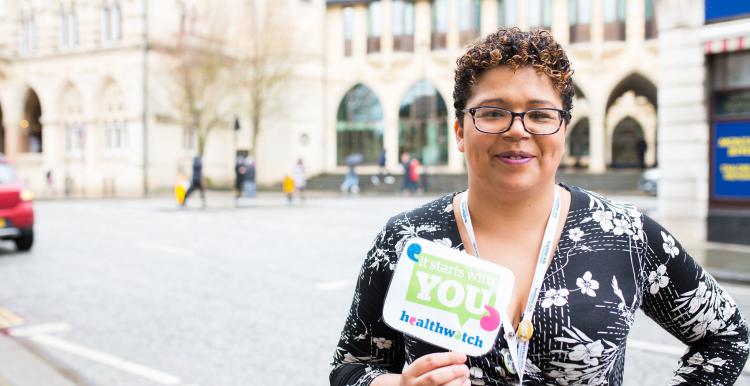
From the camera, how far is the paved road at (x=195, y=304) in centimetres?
520

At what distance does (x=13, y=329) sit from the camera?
6.41m

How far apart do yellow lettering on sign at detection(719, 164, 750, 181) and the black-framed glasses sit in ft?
39.5

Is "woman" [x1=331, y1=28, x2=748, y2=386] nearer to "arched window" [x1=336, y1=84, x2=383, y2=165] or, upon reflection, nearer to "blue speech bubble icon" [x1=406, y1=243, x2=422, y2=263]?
"blue speech bubble icon" [x1=406, y1=243, x2=422, y2=263]

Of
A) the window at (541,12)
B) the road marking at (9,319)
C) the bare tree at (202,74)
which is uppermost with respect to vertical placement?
the window at (541,12)

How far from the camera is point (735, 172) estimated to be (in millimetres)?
12234

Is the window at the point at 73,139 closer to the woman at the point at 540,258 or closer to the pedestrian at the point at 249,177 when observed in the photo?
the pedestrian at the point at 249,177

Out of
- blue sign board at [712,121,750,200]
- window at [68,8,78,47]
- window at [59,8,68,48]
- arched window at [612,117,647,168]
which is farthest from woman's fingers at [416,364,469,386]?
arched window at [612,117,647,168]

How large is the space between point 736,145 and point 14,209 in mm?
12834

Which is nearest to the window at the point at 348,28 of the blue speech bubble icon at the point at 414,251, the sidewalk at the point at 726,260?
the sidewalk at the point at 726,260

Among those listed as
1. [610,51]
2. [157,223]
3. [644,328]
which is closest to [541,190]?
[644,328]

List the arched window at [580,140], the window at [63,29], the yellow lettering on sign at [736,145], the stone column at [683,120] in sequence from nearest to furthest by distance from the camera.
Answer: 1. the yellow lettering on sign at [736,145]
2. the stone column at [683,120]
3. the window at [63,29]
4. the arched window at [580,140]

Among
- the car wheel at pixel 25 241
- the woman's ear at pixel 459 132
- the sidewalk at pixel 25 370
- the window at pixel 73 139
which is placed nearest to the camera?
the woman's ear at pixel 459 132

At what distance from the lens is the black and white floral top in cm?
163

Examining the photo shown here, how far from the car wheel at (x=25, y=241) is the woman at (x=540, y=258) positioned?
11.5m
